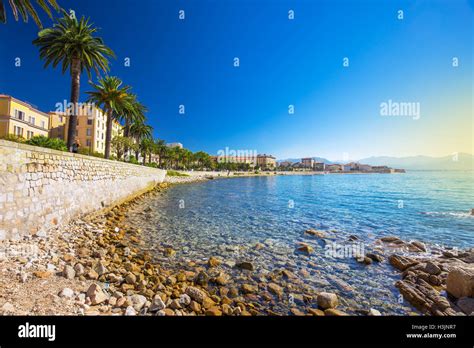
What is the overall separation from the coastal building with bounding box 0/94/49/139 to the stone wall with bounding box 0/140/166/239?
99.4 ft

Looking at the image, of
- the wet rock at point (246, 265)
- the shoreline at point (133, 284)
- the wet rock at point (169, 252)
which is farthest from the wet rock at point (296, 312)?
the wet rock at point (169, 252)

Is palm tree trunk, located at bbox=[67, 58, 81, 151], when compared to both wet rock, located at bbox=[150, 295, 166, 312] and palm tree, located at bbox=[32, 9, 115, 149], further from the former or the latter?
wet rock, located at bbox=[150, 295, 166, 312]

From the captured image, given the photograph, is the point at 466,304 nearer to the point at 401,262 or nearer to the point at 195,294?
the point at 401,262

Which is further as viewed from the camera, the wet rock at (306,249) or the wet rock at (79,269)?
the wet rock at (306,249)

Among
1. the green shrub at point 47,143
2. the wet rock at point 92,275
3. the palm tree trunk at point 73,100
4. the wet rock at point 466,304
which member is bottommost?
the wet rock at point 466,304

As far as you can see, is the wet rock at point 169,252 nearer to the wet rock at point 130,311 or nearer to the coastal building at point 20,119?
the wet rock at point 130,311

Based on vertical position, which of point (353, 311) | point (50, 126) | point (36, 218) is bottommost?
point (353, 311)

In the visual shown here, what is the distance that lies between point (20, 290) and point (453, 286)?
11.4 metres

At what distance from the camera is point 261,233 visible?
11.6 metres

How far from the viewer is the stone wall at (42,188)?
237 inches

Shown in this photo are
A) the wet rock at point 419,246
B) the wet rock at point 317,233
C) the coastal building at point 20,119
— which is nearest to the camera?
the wet rock at point 419,246

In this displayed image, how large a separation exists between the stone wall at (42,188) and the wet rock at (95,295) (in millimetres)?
3970

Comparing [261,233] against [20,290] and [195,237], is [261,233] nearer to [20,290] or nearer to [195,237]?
[195,237]
